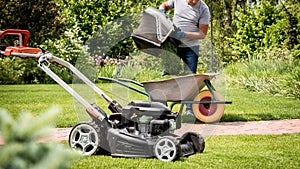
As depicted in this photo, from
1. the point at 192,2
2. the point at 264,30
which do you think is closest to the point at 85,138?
the point at 192,2

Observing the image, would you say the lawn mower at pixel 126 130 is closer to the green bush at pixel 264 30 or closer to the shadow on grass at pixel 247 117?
the shadow on grass at pixel 247 117

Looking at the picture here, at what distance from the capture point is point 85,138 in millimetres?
4633

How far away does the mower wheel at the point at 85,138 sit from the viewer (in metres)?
4.55

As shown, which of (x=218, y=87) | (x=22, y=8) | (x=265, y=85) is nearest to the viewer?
(x=218, y=87)

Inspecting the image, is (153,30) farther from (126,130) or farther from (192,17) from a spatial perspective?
(192,17)

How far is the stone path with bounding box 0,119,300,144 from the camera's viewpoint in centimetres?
611

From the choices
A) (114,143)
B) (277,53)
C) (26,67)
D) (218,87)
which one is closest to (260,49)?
(277,53)

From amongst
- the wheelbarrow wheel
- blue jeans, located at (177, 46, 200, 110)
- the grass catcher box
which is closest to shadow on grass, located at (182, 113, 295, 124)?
the wheelbarrow wheel

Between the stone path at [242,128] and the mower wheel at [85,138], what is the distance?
3.35ft

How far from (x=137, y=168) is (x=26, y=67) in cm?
996

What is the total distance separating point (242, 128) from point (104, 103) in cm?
311

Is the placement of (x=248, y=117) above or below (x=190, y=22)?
below

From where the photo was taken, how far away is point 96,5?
17031 millimetres

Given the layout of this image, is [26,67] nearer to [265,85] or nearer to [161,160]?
[265,85]
